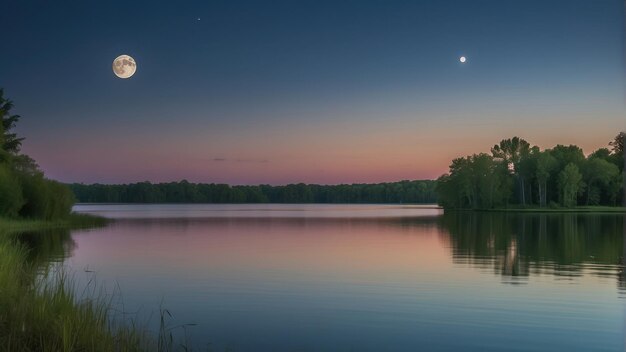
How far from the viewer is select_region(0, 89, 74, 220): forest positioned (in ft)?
186

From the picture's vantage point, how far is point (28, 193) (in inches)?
2467

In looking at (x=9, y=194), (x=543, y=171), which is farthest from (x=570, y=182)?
(x=9, y=194)

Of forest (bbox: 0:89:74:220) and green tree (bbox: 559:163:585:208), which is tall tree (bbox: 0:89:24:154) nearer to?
forest (bbox: 0:89:74:220)

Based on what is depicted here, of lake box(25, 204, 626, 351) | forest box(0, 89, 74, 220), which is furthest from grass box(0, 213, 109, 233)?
lake box(25, 204, 626, 351)

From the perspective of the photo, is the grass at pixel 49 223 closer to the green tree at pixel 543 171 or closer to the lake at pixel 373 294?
the lake at pixel 373 294

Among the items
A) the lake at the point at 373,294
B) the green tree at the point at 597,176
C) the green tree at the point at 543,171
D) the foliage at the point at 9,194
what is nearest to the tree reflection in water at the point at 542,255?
the lake at the point at 373,294

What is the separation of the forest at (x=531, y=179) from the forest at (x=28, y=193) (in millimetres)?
102142

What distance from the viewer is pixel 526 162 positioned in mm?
140375

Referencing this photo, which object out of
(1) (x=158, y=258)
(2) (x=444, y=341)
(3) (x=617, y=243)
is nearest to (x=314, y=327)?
(2) (x=444, y=341)

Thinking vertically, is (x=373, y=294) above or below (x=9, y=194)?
below

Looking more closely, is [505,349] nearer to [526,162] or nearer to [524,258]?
[524,258]

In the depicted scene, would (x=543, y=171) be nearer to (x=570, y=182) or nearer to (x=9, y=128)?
(x=570, y=182)

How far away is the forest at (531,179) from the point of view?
13543 centimetres

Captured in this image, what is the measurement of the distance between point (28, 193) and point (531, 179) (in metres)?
120
